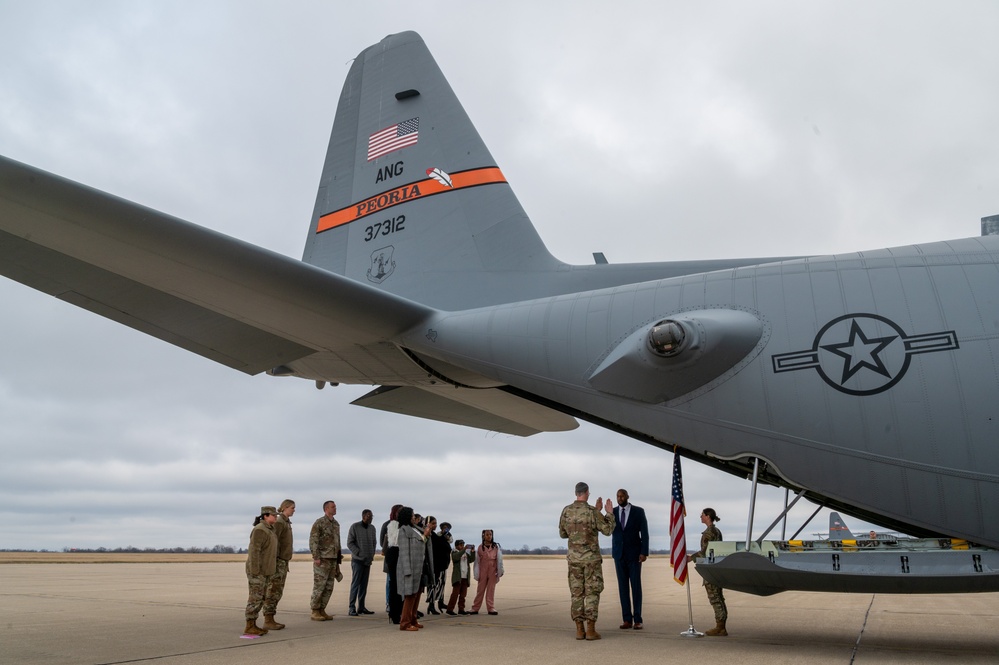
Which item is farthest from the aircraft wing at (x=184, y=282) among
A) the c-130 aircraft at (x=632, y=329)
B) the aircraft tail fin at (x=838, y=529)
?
the aircraft tail fin at (x=838, y=529)

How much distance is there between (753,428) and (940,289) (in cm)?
224

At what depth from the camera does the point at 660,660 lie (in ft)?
20.9

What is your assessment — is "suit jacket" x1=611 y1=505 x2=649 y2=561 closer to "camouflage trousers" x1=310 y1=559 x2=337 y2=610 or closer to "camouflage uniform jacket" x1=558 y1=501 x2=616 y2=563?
"camouflage uniform jacket" x1=558 y1=501 x2=616 y2=563

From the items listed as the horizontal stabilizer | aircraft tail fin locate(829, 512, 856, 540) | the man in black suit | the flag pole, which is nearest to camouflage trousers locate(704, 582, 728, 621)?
the flag pole

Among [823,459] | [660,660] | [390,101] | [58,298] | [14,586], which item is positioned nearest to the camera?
[660,660]

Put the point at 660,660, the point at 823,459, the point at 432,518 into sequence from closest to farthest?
1. the point at 660,660
2. the point at 823,459
3. the point at 432,518

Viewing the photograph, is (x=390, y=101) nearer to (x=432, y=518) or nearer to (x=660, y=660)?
(x=432, y=518)

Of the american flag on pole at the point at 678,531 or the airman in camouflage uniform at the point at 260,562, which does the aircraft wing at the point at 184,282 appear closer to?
the airman in camouflage uniform at the point at 260,562

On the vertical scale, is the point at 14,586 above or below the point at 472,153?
below

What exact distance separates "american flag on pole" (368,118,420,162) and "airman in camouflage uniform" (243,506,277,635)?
5.95 m

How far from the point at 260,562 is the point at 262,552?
0.11 meters

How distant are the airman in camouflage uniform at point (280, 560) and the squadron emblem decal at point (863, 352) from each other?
6.07 meters

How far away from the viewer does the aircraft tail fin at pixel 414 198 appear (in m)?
10.7

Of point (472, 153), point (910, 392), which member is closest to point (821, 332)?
point (910, 392)
